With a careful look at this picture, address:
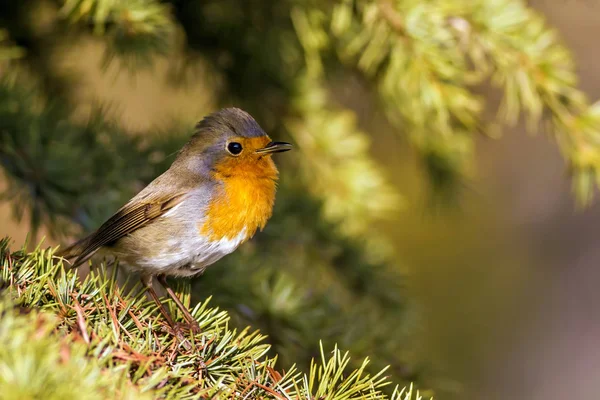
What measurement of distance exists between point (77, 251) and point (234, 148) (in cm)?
73

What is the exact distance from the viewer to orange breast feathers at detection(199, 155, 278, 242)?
7.94 ft

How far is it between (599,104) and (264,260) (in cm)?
140

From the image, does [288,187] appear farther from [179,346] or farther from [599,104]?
[179,346]

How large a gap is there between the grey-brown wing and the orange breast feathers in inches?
7.3

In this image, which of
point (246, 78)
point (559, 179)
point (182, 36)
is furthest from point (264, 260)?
point (559, 179)

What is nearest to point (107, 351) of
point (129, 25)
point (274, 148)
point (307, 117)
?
point (129, 25)

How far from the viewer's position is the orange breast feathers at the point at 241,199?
2420 millimetres

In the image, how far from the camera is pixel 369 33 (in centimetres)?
240

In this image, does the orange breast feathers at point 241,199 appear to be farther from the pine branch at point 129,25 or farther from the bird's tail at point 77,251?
the pine branch at point 129,25

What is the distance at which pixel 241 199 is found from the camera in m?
2.50

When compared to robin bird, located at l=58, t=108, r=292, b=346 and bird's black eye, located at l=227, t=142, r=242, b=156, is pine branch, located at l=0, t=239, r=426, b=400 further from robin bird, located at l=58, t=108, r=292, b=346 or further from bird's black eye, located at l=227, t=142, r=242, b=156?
bird's black eye, located at l=227, t=142, r=242, b=156

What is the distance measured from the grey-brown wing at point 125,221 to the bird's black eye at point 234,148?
271mm

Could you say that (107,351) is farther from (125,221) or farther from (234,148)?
(234,148)

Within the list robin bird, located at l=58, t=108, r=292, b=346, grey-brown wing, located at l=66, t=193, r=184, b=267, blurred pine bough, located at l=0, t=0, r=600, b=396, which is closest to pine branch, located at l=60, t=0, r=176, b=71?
blurred pine bough, located at l=0, t=0, r=600, b=396
